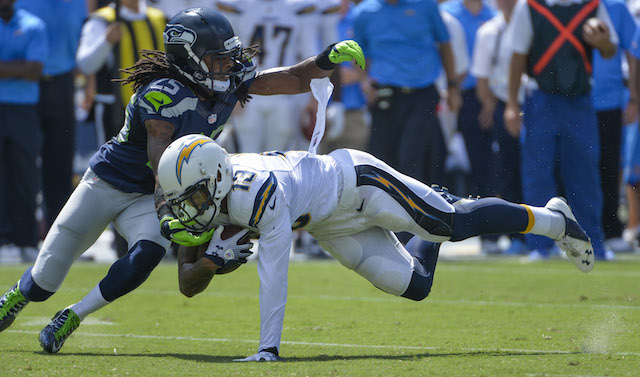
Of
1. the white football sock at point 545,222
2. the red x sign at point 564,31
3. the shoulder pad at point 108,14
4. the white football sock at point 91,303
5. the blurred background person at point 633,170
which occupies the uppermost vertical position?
the white football sock at point 545,222

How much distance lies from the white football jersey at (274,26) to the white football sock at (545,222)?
489 centimetres

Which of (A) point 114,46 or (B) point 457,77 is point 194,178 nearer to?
(A) point 114,46

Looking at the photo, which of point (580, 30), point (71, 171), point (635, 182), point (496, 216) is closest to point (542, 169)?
Result: point (580, 30)

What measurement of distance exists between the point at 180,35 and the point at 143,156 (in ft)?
2.03

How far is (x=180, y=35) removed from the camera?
5.23 metres

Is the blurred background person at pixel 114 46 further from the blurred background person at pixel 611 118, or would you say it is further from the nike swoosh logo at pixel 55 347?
the nike swoosh logo at pixel 55 347

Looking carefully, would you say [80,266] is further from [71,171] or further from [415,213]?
[415,213]

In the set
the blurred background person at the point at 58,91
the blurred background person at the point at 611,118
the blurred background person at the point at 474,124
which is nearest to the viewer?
the blurred background person at the point at 611,118

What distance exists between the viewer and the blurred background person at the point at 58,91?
32.3ft

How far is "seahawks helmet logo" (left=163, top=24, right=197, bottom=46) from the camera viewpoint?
5.21m

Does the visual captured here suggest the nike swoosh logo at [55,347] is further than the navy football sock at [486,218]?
No

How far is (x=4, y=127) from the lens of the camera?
944cm

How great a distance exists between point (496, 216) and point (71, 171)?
18.4ft

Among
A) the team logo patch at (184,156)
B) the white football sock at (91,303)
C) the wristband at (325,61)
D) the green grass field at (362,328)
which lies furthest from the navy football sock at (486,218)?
the white football sock at (91,303)
